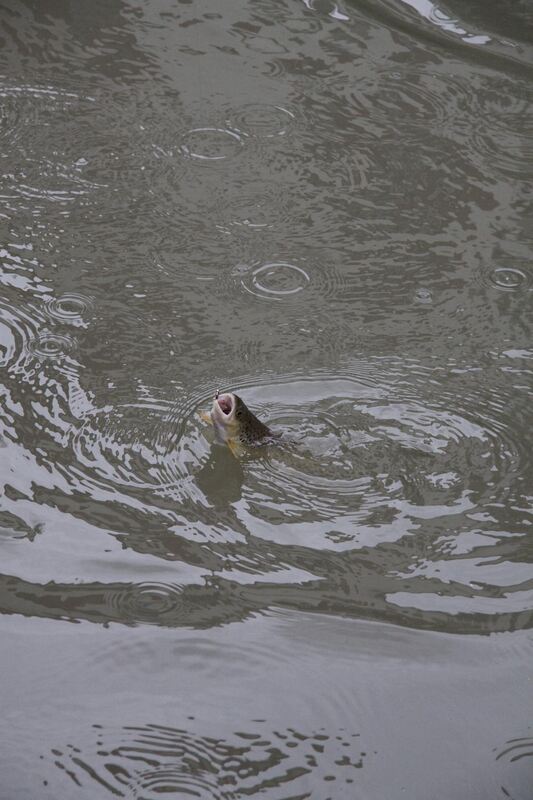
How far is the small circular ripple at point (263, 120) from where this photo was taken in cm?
436

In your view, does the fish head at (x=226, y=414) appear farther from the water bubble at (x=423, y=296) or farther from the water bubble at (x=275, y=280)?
the water bubble at (x=423, y=296)

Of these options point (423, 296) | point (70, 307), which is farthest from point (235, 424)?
point (423, 296)

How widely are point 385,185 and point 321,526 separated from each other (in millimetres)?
1787

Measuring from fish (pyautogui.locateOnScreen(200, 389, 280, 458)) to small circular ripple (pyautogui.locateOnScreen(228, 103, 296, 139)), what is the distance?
1.68 m

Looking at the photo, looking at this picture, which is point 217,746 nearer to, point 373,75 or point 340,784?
point 340,784

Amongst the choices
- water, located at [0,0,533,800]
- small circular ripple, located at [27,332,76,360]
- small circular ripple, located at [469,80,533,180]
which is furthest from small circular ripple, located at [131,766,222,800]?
small circular ripple, located at [469,80,533,180]

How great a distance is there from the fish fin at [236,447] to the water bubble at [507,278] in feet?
3.84

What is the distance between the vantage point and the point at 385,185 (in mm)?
4109

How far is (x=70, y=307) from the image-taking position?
346cm

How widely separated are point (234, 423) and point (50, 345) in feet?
2.32

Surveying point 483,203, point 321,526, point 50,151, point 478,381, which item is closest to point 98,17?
point 50,151

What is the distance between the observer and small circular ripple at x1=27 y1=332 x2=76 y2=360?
327cm

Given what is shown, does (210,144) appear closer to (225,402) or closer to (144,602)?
(225,402)

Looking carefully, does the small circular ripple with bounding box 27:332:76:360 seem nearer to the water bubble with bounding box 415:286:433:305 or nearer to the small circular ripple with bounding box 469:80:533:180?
the water bubble with bounding box 415:286:433:305
